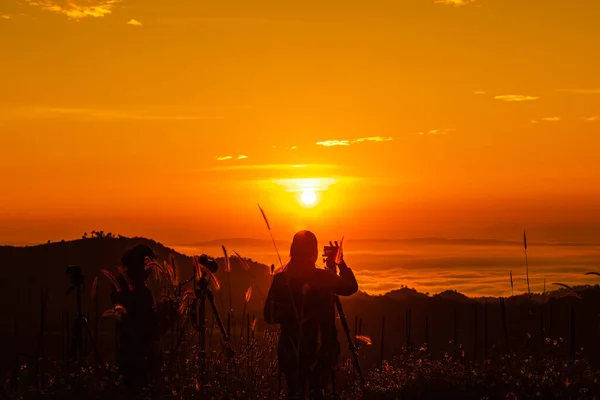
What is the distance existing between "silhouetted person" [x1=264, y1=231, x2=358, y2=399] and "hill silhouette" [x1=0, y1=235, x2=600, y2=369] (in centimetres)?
887

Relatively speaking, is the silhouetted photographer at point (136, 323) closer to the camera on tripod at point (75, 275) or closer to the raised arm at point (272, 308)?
the raised arm at point (272, 308)

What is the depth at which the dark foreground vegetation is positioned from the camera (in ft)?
24.1

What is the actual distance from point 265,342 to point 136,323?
4.63 feet

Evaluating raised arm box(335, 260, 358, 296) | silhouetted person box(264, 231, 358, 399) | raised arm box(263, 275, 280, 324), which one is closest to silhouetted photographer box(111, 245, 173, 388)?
raised arm box(263, 275, 280, 324)

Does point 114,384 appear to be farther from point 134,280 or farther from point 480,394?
point 480,394

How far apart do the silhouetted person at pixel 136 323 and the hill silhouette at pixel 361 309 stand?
27.6ft

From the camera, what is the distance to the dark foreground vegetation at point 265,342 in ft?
24.1

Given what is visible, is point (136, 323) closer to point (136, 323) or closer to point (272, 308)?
point (136, 323)

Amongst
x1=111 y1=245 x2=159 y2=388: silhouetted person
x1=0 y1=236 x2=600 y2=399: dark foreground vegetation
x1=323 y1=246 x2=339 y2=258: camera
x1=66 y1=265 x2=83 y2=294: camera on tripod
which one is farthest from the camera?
x1=66 y1=265 x2=83 y2=294: camera on tripod

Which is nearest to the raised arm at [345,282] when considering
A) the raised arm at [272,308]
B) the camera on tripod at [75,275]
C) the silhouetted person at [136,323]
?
the raised arm at [272,308]

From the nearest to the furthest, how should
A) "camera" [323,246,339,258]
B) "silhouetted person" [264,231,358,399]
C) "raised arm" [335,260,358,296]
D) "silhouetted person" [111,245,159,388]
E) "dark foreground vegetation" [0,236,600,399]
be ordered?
"dark foreground vegetation" [0,236,600,399] < "silhouetted person" [264,231,358,399] < "raised arm" [335,260,358,296] < "silhouetted person" [111,245,159,388] < "camera" [323,246,339,258]

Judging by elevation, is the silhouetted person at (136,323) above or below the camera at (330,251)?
below

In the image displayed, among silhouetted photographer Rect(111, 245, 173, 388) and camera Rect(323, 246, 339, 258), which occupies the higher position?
camera Rect(323, 246, 339, 258)

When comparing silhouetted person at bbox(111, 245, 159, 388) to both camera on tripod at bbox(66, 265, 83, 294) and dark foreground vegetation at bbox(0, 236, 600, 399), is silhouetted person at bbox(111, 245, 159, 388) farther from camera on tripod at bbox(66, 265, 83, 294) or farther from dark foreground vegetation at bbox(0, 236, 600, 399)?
camera on tripod at bbox(66, 265, 83, 294)
